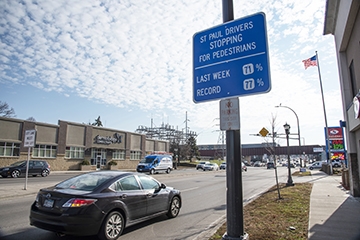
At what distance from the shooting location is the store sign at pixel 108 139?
43681 millimetres

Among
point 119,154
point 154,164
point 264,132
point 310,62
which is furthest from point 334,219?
point 119,154

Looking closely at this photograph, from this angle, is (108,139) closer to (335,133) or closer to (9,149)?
(9,149)

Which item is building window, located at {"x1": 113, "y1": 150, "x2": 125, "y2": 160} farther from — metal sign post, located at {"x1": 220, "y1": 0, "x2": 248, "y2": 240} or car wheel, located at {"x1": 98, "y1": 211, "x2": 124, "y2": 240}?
metal sign post, located at {"x1": 220, "y1": 0, "x2": 248, "y2": 240}

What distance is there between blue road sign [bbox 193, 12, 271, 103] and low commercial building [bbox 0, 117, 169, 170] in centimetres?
2754

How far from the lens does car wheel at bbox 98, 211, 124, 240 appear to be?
5.65 metres

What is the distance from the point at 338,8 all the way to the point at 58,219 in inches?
547

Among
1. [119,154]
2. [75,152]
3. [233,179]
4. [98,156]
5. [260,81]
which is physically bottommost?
[233,179]

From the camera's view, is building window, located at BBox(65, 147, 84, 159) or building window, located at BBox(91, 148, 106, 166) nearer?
building window, located at BBox(65, 147, 84, 159)

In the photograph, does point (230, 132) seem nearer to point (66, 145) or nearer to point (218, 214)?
point (218, 214)

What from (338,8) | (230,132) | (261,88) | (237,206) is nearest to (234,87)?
(261,88)

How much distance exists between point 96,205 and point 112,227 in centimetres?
70

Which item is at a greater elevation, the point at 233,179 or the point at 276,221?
the point at 233,179

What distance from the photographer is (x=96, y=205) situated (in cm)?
557

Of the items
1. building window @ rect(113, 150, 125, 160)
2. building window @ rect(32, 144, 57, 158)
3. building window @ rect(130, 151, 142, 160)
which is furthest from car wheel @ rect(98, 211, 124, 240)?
building window @ rect(130, 151, 142, 160)
